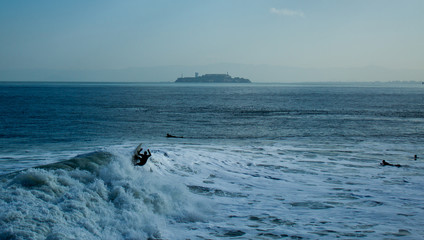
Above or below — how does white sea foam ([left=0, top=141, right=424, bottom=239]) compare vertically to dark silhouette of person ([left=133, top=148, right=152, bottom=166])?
below

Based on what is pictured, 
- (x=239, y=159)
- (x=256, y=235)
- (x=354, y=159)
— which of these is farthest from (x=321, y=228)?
(x=354, y=159)

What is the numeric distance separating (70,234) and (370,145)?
70.8ft

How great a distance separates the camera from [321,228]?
959 cm

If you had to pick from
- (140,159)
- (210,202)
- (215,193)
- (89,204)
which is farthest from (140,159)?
(89,204)

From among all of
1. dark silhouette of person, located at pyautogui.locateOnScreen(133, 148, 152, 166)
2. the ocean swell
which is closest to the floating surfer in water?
dark silhouette of person, located at pyautogui.locateOnScreen(133, 148, 152, 166)

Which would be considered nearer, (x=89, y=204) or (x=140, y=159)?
(x=89, y=204)

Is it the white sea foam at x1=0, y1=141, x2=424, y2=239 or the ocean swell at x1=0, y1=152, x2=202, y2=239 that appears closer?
the ocean swell at x1=0, y1=152, x2=202, y2=239

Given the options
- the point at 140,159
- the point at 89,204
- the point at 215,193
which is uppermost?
the point at 140,159

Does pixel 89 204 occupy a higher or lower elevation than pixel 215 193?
higher

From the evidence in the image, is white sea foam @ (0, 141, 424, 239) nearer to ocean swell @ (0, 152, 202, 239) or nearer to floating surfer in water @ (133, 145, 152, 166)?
ocean swell @ (0, 152, 202, 239)

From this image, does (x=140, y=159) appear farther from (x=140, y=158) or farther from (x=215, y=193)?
(x=215, y=193)

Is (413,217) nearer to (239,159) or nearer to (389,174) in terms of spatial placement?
(389,174)

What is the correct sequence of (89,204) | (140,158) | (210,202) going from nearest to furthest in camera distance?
(89,204), (210,202), (140,158)

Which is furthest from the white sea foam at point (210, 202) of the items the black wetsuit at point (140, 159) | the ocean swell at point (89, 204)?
the black wetsuit at point (140, 159)
